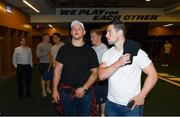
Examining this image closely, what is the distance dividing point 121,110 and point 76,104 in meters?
0.80

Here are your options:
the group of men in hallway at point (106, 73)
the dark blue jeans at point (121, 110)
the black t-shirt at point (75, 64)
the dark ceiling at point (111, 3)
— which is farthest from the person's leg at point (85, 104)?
the dark ceiling at point (111, 3)

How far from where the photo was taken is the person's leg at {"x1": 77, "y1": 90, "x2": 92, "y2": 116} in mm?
4059

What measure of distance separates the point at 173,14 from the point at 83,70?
19.3 m

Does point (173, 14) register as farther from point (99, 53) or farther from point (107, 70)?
point (107, 70)

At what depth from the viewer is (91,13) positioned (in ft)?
71.6

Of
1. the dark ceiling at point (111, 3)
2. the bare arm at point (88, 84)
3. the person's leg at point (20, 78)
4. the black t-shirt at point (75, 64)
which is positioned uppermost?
the dark ceiling at point (111, 3)

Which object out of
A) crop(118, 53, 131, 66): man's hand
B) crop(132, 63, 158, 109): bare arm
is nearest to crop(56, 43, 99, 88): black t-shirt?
crop(118, 53, 131, 66): man's hand

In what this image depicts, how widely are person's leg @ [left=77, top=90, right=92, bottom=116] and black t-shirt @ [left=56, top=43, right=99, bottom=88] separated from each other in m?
0.17

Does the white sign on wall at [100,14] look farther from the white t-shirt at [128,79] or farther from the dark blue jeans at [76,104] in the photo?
the white t-shirt at [128,79]

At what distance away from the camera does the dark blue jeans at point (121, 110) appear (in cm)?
342

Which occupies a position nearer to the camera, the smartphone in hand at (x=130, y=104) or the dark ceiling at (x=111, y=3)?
the smartphone in hand at (x=130, y=104)

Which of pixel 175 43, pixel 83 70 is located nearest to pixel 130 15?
pixel 175 43

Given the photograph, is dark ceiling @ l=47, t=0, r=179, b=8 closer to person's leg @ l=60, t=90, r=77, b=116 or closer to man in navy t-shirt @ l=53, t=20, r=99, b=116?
man in navy t-shirt @ l=53, t=20, r=99, b=116

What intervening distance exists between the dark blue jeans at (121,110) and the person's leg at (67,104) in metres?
0.62
